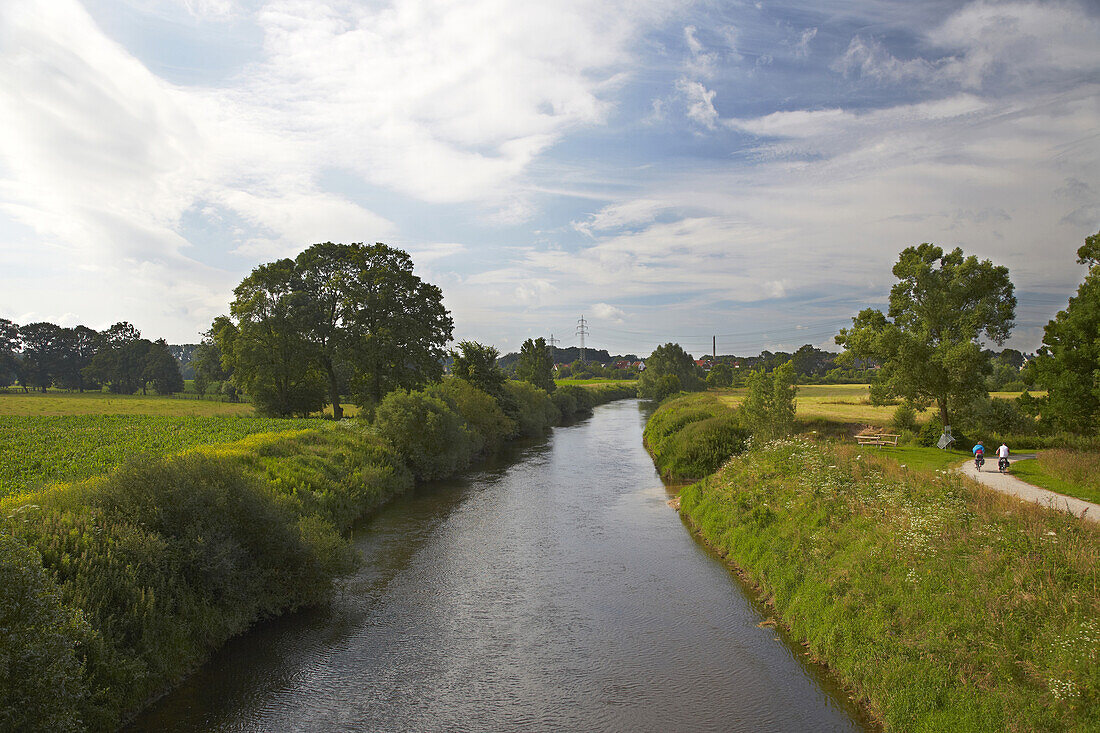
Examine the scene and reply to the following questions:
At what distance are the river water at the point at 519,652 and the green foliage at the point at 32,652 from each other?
207 cm

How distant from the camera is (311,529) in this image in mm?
15156

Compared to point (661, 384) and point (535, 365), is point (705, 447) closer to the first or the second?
point (535, 365)

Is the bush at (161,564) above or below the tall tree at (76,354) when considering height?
below

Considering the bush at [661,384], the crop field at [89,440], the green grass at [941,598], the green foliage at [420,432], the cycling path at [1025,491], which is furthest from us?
the bush at [661,384]

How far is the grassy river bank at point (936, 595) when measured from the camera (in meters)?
7.99

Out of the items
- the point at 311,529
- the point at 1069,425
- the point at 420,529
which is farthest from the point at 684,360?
the point at 311,529

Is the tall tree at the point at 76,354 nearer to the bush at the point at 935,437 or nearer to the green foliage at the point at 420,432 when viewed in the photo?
the green foliage at the point at 420,432

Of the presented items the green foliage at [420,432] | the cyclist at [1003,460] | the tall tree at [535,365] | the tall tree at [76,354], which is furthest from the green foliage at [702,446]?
the tall tree at [76,354]

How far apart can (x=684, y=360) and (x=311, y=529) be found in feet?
356

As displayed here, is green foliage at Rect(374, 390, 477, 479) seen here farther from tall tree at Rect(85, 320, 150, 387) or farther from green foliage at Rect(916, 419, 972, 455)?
tall tree at Rect(85, 320, 150, 387)

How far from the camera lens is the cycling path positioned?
15148 millimetres

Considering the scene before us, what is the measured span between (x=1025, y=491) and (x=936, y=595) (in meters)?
12.3

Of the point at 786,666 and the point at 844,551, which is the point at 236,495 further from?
the point at 844,551

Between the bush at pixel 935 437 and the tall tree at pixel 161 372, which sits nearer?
the bush at pixel 935 437
